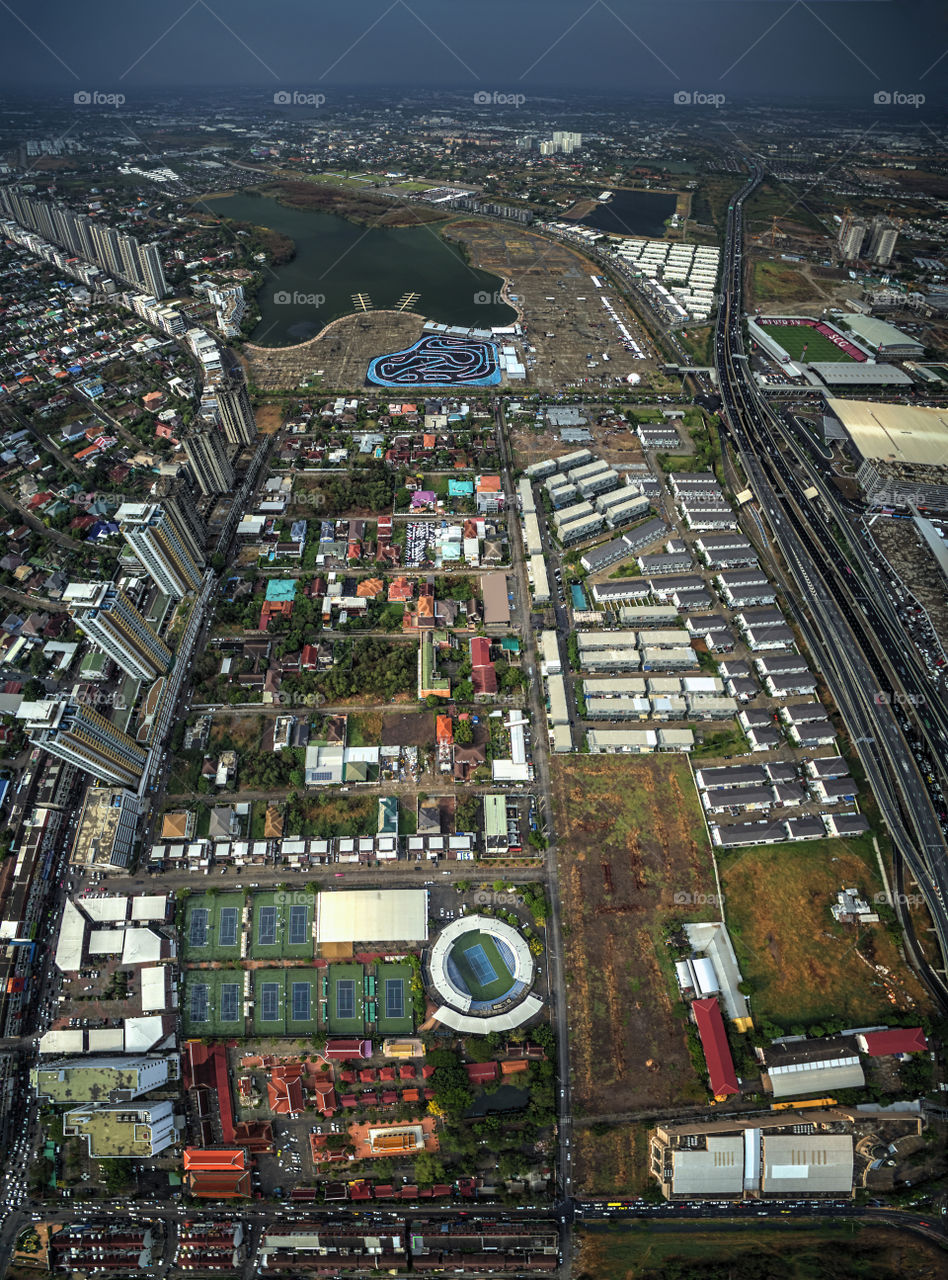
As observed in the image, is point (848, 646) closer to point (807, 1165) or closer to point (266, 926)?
point (807, 1165)

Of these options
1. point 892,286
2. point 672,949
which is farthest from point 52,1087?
point 892,286

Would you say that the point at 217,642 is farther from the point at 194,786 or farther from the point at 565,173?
the point at 565,173

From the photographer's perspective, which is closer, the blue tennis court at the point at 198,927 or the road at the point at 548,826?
the road at the point at 548,826

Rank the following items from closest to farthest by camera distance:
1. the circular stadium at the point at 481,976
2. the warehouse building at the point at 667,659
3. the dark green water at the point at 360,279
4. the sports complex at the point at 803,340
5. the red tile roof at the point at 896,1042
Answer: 1. the red tile roof at the point at 896,1042
2. the circular stadium at the point at 481,976
3. the warehouse building at the point at 667,659
4. the sports complex at the point at 803,340
5. the dark green water at the point at 360,279

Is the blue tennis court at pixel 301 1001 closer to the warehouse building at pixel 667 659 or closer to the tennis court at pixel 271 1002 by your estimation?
the tennis court at pixel 271 1002

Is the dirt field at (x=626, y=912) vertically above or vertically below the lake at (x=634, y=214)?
below

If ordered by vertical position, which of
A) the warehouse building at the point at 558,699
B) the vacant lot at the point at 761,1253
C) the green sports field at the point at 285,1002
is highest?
the warehouse building at the point at 558,699

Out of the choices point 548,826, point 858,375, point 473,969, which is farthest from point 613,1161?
point 858,375

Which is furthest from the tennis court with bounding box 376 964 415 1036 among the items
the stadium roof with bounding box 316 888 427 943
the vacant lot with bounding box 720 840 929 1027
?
the vacant lot with bounding box 720 840 929 1027

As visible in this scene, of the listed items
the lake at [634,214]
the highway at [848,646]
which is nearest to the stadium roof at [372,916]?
the highway at [848,646]
